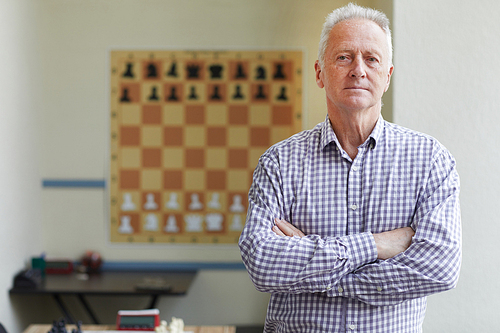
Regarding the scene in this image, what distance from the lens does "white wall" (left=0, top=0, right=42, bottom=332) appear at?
3.01 m

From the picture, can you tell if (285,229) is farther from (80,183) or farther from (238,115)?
(80,183)

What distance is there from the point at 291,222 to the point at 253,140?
2.16m

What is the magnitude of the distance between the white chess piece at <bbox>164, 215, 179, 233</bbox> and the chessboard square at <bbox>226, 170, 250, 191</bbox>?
0.51 meters

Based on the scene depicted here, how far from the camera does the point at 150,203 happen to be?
358 cm

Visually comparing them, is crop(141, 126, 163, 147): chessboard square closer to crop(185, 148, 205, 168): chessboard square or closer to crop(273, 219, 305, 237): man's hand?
crop(185, 148, 205, 168): chessboard square

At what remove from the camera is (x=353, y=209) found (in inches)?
54.6

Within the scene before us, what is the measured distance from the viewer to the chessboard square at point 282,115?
139 inches

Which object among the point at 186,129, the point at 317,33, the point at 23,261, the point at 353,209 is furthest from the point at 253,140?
the point at 353,209

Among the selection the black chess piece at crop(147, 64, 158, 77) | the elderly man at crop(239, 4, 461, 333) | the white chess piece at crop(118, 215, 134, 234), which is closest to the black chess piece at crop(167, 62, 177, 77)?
the black chess piece at crop(147, 64, 158, 77)

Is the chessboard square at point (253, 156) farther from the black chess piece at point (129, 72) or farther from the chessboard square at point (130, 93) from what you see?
the black chess piece at point (129, 72)

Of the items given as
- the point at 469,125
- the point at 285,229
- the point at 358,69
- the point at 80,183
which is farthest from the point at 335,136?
the point at 80,183

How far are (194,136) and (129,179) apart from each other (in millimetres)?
631

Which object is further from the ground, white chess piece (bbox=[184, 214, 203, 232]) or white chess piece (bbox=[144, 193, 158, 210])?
white chess piece (bbox=[144, 193, 158, 210])

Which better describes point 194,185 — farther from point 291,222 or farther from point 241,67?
point 291,222
